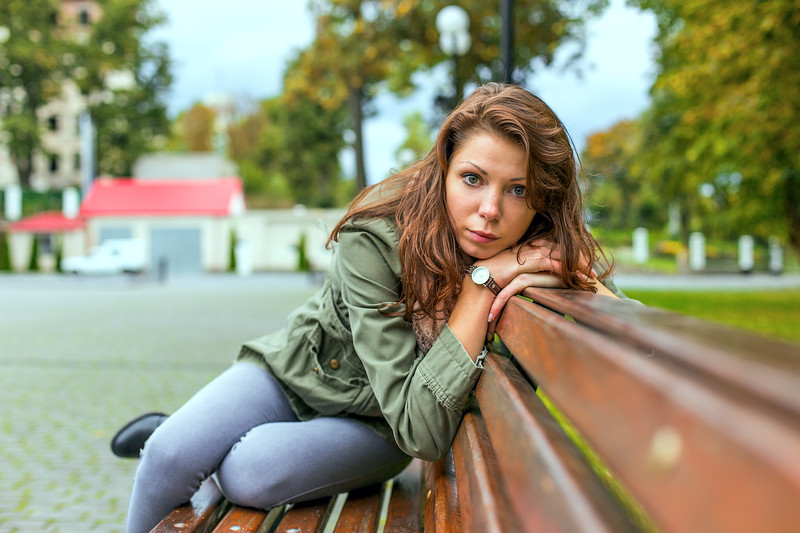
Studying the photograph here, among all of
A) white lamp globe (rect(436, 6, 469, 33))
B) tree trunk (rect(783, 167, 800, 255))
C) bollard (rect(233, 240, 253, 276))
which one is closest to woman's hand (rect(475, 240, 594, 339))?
white lamp globe (rect(436, 6, 469, 33))

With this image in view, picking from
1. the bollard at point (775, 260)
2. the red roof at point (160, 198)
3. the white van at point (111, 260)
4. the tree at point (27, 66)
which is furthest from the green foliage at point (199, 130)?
the bollard at point (775, 260)

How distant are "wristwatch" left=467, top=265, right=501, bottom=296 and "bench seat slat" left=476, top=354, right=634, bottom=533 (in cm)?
54

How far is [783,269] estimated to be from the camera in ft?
128

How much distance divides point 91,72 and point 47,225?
27.9 feet

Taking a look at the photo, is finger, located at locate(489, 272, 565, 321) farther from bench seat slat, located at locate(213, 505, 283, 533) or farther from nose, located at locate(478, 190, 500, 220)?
bench seat slat, located at locate(213, 505, 283, 533)

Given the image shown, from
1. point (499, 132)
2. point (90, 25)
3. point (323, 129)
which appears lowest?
point (499, 132)

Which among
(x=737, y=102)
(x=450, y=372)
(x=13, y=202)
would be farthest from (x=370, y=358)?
(x=13, y=202)

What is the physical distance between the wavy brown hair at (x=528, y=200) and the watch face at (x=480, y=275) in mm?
47

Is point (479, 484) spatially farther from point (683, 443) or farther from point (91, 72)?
point (91, 72)

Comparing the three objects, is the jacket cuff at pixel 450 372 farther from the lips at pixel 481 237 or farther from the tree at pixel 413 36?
the tree at pixel 413 36

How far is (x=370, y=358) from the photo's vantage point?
76.8 inches

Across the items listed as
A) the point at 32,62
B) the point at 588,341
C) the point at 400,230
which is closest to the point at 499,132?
the point at 400,230

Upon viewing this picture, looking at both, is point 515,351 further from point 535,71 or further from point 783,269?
point 783,269

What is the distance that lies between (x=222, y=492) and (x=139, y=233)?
39.6 metres
